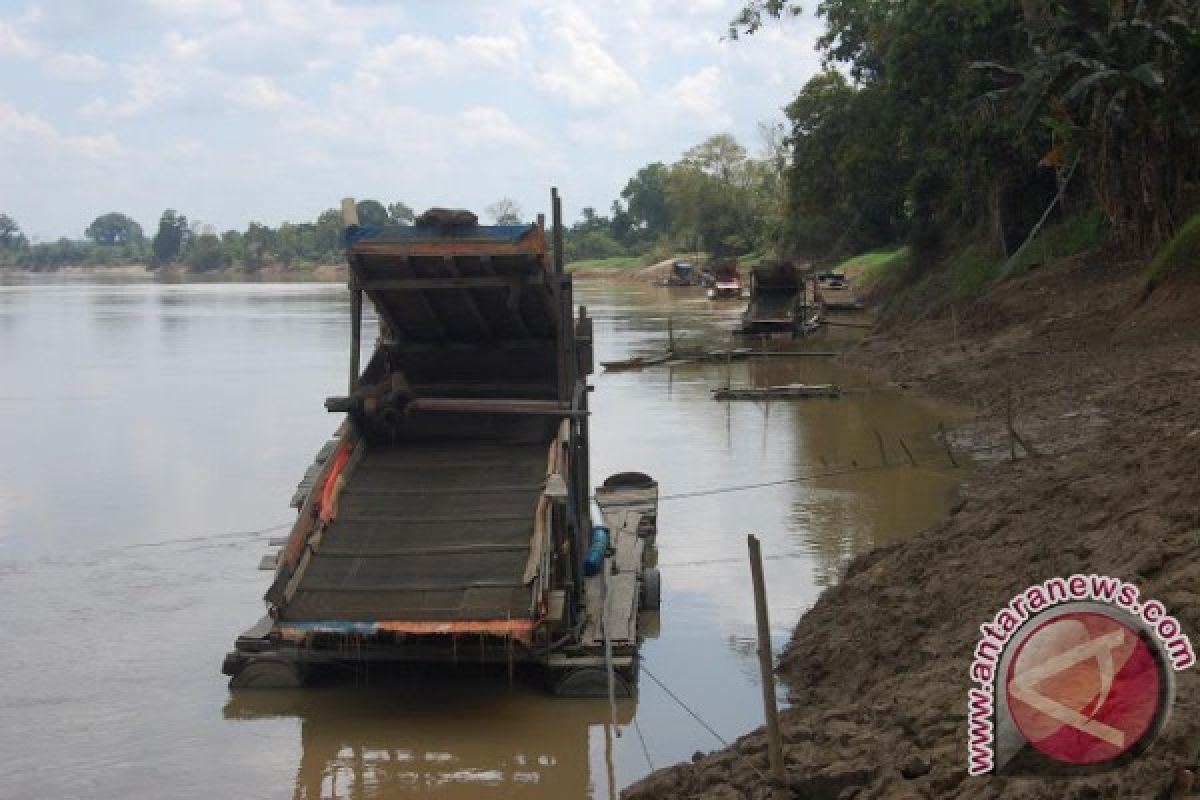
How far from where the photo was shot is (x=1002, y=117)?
29062 mm

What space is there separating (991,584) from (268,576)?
8.16 m

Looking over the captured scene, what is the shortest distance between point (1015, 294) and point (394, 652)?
→ 925 inches

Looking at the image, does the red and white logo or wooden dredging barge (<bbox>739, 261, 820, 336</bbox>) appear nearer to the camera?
the red and white logo

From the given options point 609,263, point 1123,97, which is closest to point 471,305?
point 1123,97

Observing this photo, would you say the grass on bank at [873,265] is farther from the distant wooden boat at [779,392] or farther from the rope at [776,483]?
the rope at [776,483]

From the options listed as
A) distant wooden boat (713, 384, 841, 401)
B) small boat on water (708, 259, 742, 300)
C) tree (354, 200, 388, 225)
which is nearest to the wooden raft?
distant wooden boat (713, 384, 841, 401)

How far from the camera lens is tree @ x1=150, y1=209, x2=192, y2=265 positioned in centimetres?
18400

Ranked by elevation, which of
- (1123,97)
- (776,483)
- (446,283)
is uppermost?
(1123,97)

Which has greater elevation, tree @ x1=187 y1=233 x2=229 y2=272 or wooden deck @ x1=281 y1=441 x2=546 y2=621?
tree @ x1=187 y1=233 x2=229 y2=272

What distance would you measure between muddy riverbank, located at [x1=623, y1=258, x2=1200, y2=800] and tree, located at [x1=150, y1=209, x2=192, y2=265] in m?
175

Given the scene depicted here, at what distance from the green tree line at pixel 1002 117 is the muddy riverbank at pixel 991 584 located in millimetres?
4759

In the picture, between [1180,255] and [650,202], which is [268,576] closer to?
[1180,255]

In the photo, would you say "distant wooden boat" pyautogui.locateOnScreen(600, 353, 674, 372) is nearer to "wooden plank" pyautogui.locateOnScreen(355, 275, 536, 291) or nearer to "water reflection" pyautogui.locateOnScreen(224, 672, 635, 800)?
"wooden plank" pyautogui.locateOnScreen(355, 275, 536, 291)

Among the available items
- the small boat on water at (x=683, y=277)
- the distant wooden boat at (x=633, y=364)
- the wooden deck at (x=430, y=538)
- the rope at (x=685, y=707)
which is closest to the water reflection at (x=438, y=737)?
the rope at (x=685, y=707)
